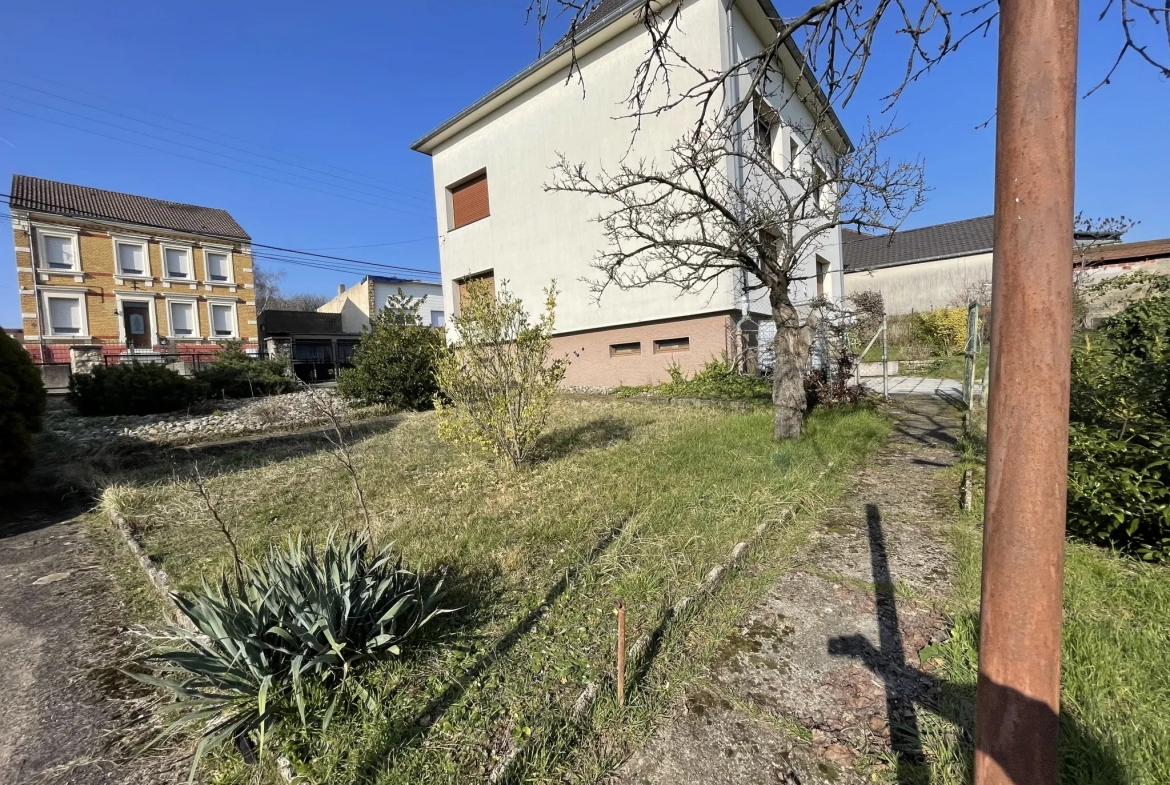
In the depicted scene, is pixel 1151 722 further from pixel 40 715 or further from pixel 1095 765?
pixel 40 715

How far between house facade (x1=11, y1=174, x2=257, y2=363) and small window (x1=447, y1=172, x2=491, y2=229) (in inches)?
694

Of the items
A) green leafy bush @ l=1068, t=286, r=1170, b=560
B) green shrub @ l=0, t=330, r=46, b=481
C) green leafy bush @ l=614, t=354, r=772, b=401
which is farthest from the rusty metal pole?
green leafy bush @ l=614, t=354, r=772, b=401

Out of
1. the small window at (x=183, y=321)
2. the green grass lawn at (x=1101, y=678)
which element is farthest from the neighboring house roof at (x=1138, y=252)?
the small window at (x=183, y=321)

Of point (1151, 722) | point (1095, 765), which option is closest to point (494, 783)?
point (1095, 765)

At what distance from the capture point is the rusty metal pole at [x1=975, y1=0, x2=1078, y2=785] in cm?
100

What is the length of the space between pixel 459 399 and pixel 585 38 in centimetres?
950

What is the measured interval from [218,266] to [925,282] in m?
38.6

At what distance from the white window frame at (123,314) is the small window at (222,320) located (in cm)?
202

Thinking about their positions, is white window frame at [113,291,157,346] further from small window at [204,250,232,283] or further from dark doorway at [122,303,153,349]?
small window at [204,250,232,283]

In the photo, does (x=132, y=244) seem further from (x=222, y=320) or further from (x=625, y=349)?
(x=625, y=349)

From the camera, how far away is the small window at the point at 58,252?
78.3 ft

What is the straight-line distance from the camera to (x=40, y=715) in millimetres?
2230

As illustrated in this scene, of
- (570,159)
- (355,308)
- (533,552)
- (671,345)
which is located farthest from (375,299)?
(533,552)

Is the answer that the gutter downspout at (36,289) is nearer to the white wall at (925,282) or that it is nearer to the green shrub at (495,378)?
the green shrub at (495,378)
